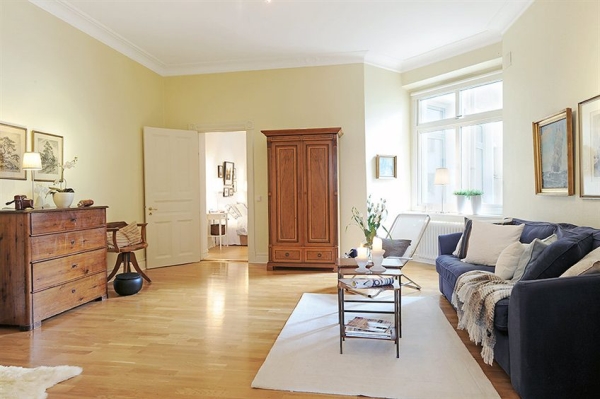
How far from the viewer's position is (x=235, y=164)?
9.57 m

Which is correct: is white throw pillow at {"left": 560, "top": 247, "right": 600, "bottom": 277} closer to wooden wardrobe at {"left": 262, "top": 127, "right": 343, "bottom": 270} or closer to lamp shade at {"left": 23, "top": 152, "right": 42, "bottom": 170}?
wooden wardrobe at {"left": 262, "top": 127, "right": 343, "bottom": 270}

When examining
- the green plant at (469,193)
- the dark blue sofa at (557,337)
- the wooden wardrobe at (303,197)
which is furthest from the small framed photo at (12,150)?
the green plant at (469,193)

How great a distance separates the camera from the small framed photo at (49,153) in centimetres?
413

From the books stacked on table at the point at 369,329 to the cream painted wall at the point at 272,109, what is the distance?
134 inches

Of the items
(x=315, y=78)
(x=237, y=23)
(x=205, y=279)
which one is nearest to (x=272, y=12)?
(x=237, y=23)

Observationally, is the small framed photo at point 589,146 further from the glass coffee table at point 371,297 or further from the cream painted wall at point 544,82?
the glass coffee table at point 371,297

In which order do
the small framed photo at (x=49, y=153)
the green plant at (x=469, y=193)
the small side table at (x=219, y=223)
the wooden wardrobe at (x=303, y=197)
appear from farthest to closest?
the small side table at (x=219, y=223) < the wooden wardrobe at (x=303, y=197) < the green plant at (x=469, y=193) < the small framed photo at (x=49, y=153)

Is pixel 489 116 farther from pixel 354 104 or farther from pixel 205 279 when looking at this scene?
pixel 205 279

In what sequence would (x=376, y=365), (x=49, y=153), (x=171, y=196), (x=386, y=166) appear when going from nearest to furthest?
1. (x=376, y=365)
2. (x=49, y=153)
3. (x=171, y=196)
4. (x=386, y=166)

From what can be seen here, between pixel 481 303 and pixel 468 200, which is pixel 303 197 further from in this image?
pixel 481 303

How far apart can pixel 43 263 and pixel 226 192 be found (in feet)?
18.8

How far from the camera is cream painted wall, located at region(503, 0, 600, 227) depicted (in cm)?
319

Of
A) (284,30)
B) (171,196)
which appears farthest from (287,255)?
(284,30)

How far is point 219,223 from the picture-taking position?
843cm
